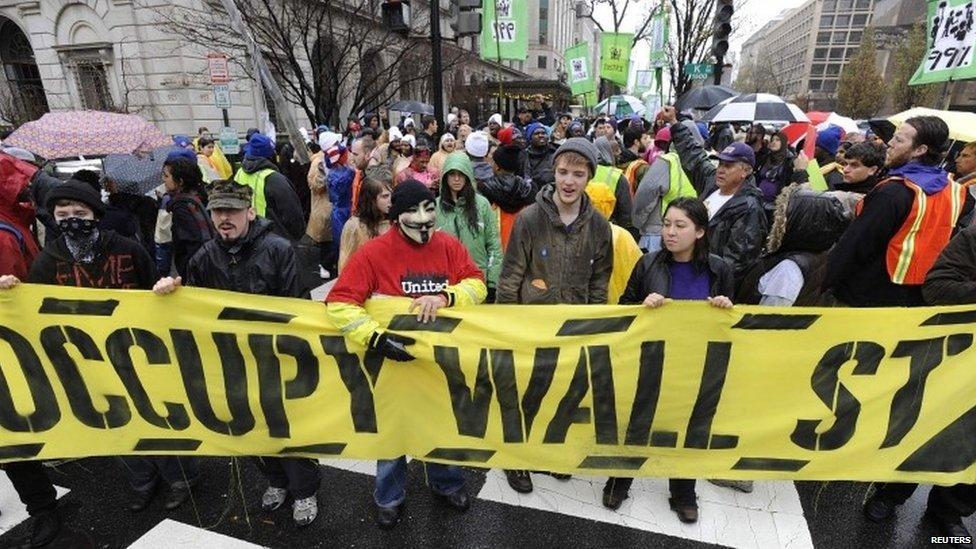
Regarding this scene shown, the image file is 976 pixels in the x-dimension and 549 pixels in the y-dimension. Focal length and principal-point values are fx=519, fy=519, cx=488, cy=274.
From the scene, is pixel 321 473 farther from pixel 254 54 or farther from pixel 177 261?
pixel 254 54

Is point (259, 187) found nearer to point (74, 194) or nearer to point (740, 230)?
point (74, 194)

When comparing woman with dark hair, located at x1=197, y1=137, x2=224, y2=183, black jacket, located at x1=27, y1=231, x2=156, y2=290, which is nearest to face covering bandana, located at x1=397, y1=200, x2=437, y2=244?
black jacket, located at x1=27, y1=231, x2=156, y2=290

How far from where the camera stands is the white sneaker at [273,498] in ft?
9.93

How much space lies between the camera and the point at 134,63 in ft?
57.9

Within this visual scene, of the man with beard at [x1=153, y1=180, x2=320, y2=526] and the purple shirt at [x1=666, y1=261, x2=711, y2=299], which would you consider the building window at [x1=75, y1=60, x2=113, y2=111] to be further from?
the purple shirt at [x1=666, y1=261, x2=711, y2=299]

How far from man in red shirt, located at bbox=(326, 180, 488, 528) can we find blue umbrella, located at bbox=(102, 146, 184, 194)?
144 inches

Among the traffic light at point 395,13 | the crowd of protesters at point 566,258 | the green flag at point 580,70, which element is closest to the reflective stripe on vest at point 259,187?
the crowd of protesters at point 566,258

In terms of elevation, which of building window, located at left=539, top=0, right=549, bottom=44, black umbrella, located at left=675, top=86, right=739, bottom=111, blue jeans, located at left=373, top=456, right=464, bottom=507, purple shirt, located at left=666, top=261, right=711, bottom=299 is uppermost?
building window, located at left=539, top=0, right=549, bottom=44

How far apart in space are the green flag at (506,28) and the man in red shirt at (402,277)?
10165mm

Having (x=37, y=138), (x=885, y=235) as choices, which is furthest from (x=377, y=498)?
(x=37, y=138)

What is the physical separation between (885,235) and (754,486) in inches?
65.6

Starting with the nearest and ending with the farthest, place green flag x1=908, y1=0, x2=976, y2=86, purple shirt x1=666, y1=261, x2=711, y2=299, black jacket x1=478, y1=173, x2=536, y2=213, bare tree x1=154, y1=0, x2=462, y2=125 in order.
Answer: purple shirt x1=666, y1=261, x2=711, y2=299
black jacket x1=478, y1=173, x2=536, y2=213
green flag x1=908, y1=0, x2=976, y2=86
bare tree x1=154, y1=0, x2=462, y2=125

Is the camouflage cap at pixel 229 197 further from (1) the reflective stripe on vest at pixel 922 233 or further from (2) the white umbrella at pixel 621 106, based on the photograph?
(2) the white umbrella at pixel 621 106

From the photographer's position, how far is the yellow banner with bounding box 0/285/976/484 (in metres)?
2.53
